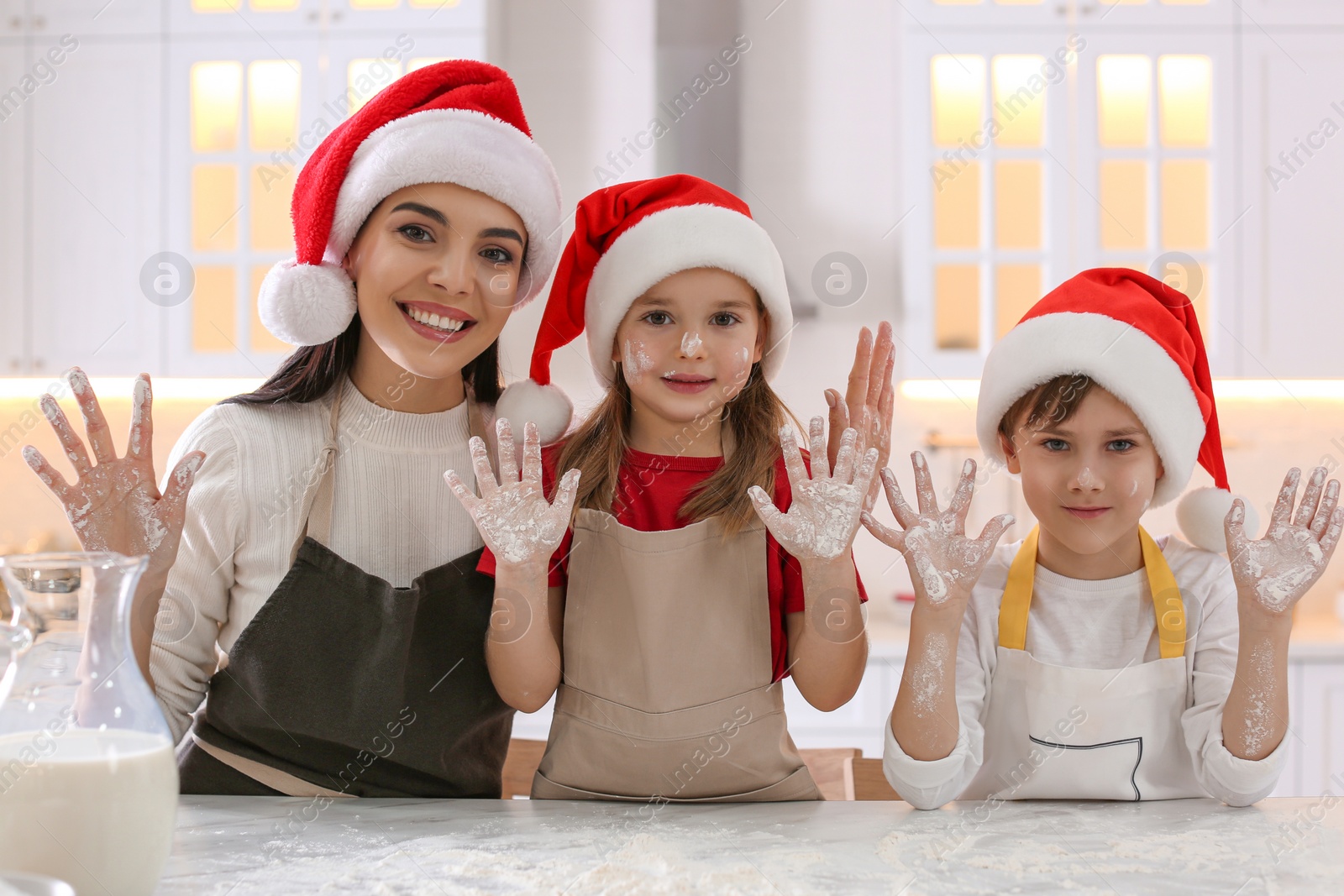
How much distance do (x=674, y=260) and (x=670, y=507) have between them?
0.84ft

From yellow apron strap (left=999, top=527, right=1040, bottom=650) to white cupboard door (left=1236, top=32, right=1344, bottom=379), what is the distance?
1.63 metres

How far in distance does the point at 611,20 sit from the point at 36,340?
1.60 m

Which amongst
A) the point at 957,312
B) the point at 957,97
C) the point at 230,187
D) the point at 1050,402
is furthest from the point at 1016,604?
the point at 230,187

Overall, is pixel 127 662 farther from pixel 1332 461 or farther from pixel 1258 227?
pixel 1332 461

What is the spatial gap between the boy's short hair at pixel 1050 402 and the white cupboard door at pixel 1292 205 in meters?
1.60

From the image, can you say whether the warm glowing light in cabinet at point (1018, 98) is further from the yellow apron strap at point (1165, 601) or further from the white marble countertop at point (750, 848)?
the white marble countertop at point (750, 848)

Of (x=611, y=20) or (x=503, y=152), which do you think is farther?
(x=611, y=20)

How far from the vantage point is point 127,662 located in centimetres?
59

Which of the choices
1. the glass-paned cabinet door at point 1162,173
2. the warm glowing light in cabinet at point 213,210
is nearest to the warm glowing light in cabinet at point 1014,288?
the glass-paned cabinet door at point 1162,173

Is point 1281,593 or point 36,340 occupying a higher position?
point 36,340

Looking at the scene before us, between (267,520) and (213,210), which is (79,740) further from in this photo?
(213,210)

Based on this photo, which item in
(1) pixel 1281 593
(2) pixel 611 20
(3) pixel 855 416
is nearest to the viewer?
(1) pixel 1281 593

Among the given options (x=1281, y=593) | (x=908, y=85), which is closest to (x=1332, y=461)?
(x=908, y=85)

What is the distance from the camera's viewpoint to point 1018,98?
7.57 feet
